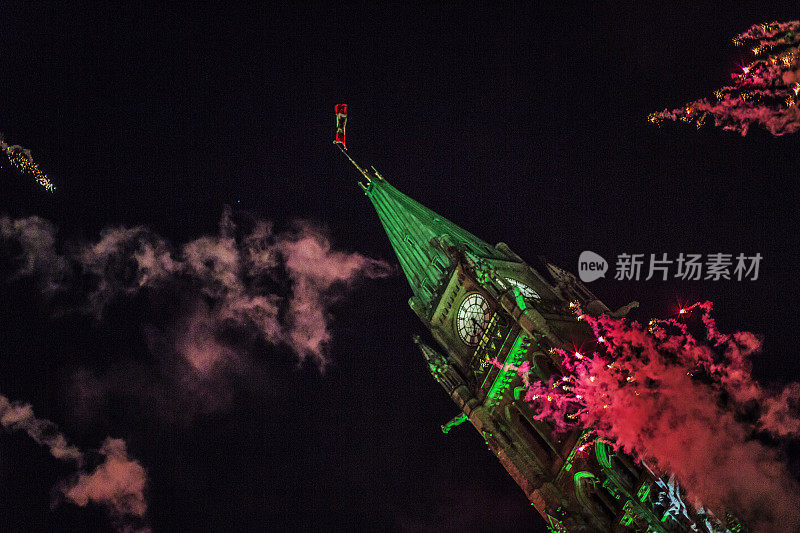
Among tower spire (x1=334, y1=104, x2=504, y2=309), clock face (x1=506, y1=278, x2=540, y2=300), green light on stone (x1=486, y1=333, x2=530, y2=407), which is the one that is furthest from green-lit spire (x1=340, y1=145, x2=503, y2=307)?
green light on stone (x1=486, y1=333, x2=530, y2=407)

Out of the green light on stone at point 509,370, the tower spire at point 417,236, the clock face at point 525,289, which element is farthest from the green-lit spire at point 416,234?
the green light on stone at point 509,370

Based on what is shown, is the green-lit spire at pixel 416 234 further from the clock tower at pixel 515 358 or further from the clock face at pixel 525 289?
the clock face at pixel 525 289

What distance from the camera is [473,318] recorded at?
153ft

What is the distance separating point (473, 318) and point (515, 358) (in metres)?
6.36

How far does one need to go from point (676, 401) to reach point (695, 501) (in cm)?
437

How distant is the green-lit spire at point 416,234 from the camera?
53531 millimetres

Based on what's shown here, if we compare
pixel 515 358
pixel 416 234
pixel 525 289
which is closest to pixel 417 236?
pixel 416 234

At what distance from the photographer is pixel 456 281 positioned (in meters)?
48.7

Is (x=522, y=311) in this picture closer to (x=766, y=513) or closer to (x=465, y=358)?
(x=465, y=358)

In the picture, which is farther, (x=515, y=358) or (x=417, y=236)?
(x=417, y=236)

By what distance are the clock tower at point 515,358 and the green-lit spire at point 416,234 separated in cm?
10

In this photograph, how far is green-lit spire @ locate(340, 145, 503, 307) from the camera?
53.5 meters

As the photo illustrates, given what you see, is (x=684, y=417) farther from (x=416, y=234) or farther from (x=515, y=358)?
(x=416, y=234)

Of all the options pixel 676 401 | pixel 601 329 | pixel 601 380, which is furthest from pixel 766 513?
pixel 601 329
